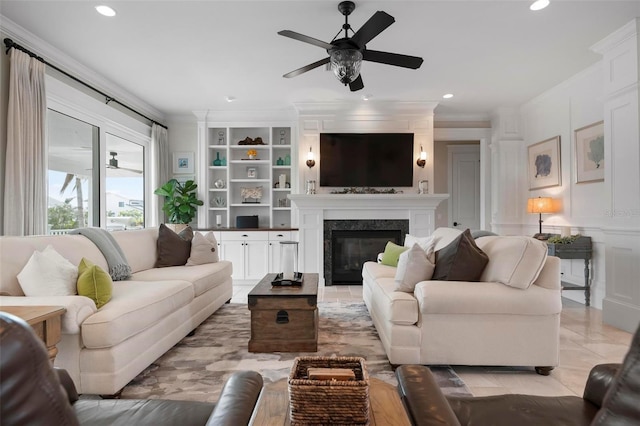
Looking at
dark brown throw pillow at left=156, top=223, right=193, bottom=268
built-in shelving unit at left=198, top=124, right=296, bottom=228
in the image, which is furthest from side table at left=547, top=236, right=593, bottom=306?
dark brown throw pillow at left=156, top=223, right=193, bottom=268

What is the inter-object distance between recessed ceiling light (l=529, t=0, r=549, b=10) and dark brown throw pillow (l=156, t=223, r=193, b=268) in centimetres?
395

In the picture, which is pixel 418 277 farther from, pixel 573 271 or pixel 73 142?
pixel 73 142

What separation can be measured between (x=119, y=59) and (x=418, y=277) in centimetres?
379

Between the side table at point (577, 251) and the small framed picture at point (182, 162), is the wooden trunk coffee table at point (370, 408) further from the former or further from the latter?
the small framed picture at point (182, 162)

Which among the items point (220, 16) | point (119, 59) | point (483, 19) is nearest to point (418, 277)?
point (483, 19)

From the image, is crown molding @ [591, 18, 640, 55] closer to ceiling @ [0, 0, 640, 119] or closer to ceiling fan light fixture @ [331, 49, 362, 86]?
ceiling @ [0, 0, 640, 119]

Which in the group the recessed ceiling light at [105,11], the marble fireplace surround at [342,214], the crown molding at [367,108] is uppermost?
the recessed ceiling light at [105,11]

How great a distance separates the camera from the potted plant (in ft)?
19.1

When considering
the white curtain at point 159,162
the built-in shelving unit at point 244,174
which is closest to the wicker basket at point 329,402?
the built-in shelving unit at point 244,174

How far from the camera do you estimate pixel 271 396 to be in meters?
1.15

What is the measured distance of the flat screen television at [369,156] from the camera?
573 centimetres

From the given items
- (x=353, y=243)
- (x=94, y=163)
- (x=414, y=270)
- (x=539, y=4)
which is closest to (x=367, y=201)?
(x=353, y=243)

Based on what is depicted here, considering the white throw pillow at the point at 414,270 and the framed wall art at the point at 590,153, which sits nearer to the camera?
the white throw pillow at the point at 414,270

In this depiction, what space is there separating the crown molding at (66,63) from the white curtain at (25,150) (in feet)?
0.62
